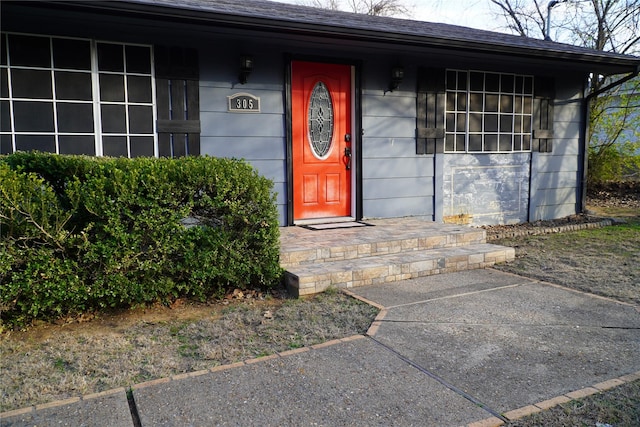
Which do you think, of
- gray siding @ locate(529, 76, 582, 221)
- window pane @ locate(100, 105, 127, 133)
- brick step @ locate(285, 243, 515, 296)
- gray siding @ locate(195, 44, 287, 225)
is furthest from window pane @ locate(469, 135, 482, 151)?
window pane @ locate(100, 105, 127, 133)

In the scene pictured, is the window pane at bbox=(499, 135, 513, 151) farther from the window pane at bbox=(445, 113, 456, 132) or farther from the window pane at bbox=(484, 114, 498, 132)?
the window pane at bbox=(445, 113, 456, 132)

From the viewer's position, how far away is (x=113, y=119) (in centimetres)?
490

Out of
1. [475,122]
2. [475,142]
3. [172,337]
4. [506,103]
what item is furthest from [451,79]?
[172,337]

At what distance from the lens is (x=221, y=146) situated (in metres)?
5.36

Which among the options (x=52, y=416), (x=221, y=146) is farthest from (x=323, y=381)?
(x=221, y=146)

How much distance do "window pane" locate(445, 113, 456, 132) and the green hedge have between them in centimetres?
378

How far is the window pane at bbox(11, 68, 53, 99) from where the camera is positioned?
14.8 ft

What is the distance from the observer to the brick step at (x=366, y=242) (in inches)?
173

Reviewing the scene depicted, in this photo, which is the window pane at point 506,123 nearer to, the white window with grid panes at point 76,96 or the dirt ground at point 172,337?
the dirt ground at point 172,337

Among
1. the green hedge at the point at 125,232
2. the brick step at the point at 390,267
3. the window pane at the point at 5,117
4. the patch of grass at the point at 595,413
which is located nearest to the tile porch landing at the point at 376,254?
the brick step at the point at 390,267

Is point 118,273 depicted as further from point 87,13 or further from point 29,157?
point 87,13

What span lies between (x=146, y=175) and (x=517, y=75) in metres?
5.98

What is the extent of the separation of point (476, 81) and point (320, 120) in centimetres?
256

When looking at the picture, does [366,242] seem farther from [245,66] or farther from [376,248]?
[245,66]
